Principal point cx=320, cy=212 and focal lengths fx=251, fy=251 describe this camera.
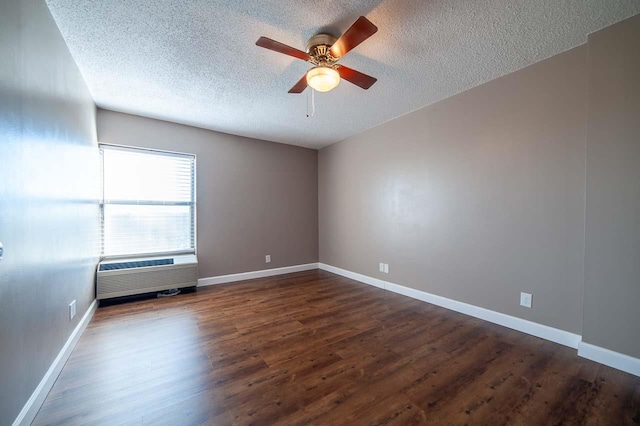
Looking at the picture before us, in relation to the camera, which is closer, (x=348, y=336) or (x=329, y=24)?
(x=329, y=24)

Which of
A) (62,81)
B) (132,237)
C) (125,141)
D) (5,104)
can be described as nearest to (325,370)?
(5,104)

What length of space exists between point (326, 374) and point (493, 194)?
7.83 feet

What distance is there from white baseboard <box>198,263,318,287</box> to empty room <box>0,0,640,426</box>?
0.25 m

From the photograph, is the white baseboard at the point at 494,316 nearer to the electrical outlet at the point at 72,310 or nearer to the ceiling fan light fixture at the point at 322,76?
the ceiling fan light fixture at the point at 322,76

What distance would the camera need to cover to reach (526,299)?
2.40 m

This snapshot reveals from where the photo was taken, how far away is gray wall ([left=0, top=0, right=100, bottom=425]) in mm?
1251

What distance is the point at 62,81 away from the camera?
6.64 ft

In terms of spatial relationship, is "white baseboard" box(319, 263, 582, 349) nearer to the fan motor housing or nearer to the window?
the fan motor housing

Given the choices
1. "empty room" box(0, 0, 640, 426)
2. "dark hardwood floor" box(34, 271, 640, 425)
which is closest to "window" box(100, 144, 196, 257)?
"empty room" box(0, 0, 640, 426)

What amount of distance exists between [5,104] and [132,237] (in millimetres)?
2771

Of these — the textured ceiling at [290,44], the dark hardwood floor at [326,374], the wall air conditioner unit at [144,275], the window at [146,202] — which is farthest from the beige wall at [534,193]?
the window at [146,202]

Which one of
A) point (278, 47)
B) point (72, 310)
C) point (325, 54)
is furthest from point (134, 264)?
point (325, 54)

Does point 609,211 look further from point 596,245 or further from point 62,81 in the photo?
point 62,81

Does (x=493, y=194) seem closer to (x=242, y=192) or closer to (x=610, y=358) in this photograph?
(x=610, y=358)
